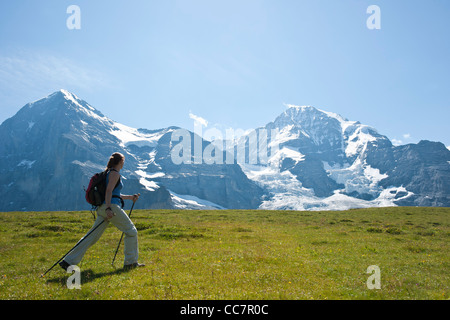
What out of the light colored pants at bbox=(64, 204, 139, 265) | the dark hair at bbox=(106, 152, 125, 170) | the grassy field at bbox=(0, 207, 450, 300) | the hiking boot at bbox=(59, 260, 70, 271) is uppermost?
the dark hair at bbox=(106, 152, 125, 170)

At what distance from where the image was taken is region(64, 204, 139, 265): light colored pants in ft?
36.2

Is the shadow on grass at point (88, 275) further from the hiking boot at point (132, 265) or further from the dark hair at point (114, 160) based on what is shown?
the dark hair at point (114, 160)

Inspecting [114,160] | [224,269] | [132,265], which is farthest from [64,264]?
[224,269]

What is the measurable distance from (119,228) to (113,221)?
40 centimetres

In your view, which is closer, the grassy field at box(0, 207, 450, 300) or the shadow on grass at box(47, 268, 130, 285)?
the grassy field at box(0, 207, 450, 300)

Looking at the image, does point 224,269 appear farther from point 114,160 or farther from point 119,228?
point 114,160

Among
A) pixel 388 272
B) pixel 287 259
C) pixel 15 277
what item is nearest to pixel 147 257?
pixel 15 277

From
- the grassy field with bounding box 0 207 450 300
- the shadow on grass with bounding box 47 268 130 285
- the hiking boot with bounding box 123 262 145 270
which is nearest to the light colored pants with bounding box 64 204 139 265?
the hiking boot with bounding box 123 262 145 270

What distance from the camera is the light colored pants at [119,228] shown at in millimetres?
11031

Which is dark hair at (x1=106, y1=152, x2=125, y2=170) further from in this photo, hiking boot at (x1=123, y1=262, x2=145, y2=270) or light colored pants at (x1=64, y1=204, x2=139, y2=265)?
hiking boot at (x1=123, y1=262, x2=145, y2=270)

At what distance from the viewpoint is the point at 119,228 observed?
11.4m

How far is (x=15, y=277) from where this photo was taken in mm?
10633

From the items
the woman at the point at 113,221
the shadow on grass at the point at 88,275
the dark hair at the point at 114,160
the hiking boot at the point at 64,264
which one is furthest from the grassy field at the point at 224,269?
the dark hair at the point at 114,160

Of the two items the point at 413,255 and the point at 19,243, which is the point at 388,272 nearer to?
the point at 413,255
